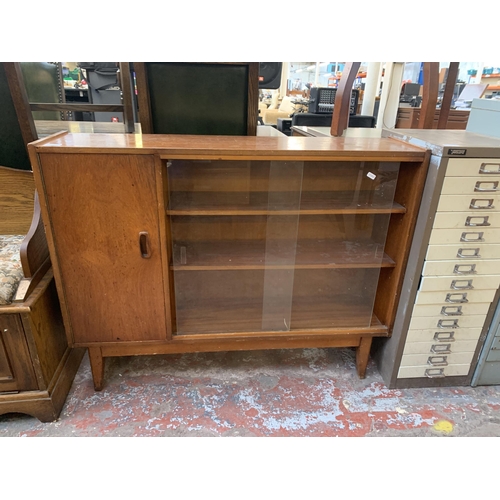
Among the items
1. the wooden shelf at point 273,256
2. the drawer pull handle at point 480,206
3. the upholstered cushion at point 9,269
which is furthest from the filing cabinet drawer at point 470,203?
the upholstered cushion at point 9,269

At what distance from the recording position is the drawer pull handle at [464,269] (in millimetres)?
1489

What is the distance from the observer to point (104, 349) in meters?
1.57

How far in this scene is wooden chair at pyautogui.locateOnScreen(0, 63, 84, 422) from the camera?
134 centimetres

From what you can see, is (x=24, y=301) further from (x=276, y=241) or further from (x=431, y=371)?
(x=431, y=371)

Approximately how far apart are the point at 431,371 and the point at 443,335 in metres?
0.19

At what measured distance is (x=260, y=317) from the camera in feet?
5.60

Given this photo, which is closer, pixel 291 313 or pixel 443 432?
pixel 443 432

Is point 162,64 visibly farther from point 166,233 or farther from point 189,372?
point 189,372

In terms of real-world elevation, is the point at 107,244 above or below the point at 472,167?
below

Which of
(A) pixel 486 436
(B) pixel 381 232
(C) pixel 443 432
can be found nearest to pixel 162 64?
(B) pixel 381 232

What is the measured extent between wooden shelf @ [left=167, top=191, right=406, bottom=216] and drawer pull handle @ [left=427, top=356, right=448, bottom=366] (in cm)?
69

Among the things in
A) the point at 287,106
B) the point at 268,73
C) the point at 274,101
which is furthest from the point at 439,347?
the point at 274,101

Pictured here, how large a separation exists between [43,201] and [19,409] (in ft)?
2.69

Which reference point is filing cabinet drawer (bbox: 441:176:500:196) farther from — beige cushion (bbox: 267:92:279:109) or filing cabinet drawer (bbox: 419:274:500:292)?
beige cushion (bbox: 267:92:279:109)
